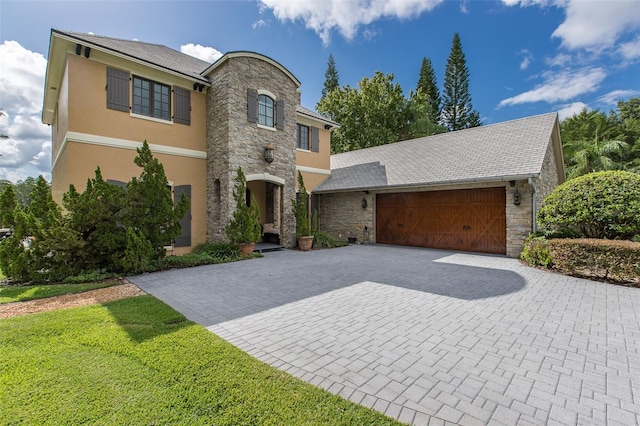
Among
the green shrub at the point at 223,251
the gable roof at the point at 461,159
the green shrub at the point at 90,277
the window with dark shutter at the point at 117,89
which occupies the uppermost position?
the window with dark shutter at the point at 117,89

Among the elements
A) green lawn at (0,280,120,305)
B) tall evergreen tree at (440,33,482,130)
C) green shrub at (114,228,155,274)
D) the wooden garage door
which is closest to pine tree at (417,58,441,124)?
tall evergreen tree at (440,33,482,130)

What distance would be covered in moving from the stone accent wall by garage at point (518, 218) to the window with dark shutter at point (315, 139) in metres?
9.02

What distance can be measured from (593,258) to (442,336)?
232 inches

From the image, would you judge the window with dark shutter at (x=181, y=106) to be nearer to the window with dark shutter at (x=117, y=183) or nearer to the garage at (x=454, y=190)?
the window with dark shutter at (x=117, y=183)

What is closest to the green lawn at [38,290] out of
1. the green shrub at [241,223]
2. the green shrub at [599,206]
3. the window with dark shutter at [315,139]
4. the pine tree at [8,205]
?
the pine tree at [8,205]

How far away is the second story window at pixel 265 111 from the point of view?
11602 millimetres

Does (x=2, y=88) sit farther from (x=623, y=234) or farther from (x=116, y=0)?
(x=623, y=234)

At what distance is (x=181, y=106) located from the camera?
10.7 meters

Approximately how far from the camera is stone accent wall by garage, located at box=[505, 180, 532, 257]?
9.75 metres

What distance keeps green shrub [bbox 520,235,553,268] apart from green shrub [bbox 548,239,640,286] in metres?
0.15

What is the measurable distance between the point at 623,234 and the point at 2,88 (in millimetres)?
23011

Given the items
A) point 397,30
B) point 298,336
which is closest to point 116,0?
point 298,336

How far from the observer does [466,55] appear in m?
30.8

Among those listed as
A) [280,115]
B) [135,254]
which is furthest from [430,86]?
[135,254]
